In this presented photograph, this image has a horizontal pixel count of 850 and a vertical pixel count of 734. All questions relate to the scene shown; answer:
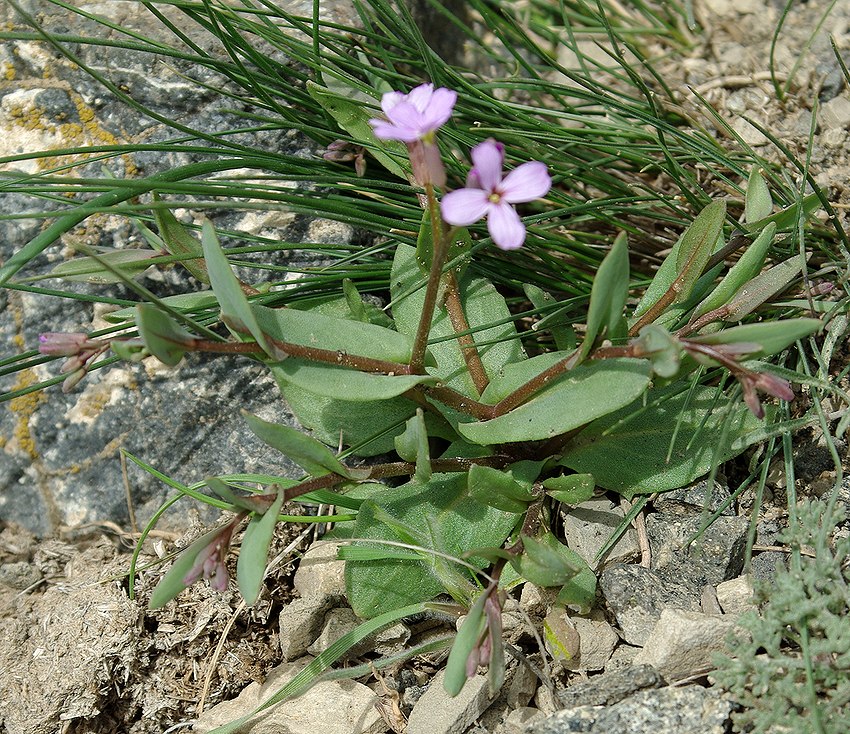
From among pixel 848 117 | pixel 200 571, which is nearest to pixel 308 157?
pixel 200 571

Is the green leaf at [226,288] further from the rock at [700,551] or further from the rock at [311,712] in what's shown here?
the rock at [700,551]

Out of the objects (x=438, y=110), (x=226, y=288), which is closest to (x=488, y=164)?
(x=438, y=110)

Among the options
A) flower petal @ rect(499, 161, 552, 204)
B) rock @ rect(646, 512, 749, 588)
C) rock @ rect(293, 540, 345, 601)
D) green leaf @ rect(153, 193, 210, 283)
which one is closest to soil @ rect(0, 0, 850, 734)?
rock @ rect(293, 540, 345, 601)

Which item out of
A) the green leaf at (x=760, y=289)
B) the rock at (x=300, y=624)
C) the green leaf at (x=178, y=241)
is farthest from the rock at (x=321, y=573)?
the green leaf at (x=760, y=289)

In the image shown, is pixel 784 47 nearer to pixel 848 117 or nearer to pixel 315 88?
pixel 848 117

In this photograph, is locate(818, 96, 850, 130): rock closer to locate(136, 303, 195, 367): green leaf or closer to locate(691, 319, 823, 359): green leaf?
locate(691, 319, 823, 359): green leaf
